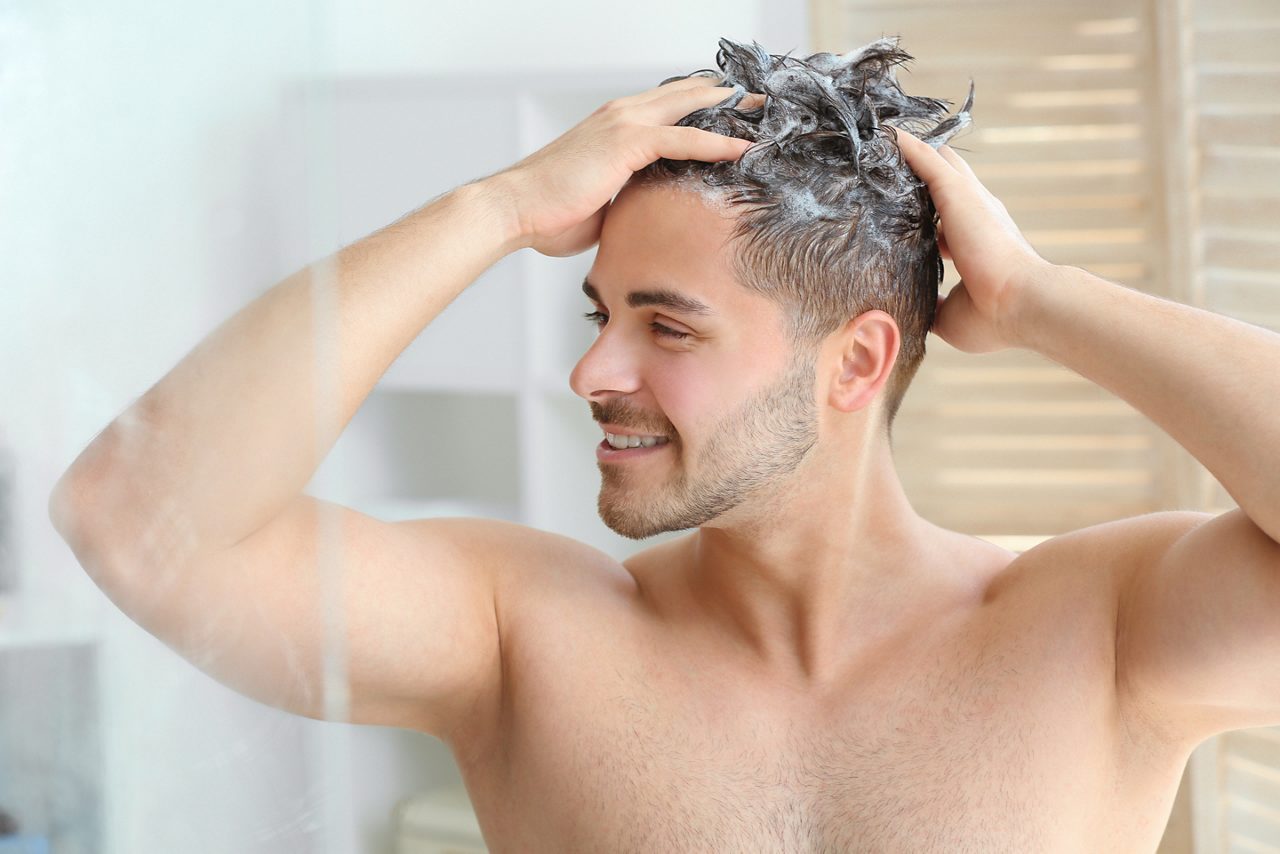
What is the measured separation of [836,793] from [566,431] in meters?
1.09

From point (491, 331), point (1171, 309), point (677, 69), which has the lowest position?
point (491, 331)

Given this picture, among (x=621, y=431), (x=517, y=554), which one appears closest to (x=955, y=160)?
(x=621, y=431)

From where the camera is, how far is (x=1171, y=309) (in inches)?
36.9

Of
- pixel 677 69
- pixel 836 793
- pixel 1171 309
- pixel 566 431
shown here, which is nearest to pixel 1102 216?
pixel 677 69

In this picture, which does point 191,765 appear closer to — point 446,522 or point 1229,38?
point 446,522

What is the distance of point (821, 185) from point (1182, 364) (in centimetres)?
32

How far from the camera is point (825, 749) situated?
1038 millimetres

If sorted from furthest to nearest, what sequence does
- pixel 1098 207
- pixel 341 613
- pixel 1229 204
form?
pixel 1098 207, pixel 1229 204, pixel 341 613

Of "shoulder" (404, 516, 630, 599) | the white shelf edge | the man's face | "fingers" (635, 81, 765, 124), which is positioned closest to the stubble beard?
the man's face

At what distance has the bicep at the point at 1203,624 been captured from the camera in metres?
0.86

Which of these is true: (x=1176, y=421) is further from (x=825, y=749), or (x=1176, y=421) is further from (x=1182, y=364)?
(x=825, y=749)

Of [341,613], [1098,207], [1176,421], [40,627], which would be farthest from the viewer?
[1098,207]

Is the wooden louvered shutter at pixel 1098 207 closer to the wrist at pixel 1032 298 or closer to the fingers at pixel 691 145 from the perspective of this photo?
the wrist at pixel 1032 298

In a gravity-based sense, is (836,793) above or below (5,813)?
below
